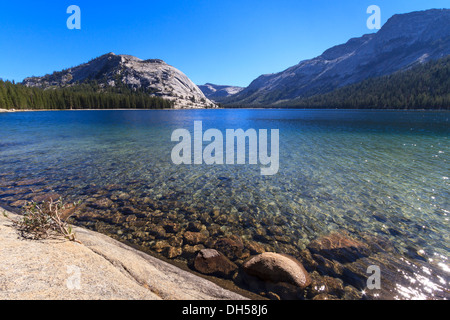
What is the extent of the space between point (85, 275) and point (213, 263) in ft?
13.7

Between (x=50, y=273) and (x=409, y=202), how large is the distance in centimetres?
1798

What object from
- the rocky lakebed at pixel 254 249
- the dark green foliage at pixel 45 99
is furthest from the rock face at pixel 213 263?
the dark green foliage at pixel 45 99

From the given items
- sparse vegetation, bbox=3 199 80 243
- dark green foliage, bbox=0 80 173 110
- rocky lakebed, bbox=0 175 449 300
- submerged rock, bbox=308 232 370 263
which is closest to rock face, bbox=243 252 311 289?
rocky lakebed, bbox=0 175 449 300

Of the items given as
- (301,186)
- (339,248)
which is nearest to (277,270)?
(339,248)

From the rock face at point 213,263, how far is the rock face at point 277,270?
66cm

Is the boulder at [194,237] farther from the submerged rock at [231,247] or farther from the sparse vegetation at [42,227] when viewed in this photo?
the sparse vegetation at [42,227]

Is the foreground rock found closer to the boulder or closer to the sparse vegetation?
the sparse vegetation

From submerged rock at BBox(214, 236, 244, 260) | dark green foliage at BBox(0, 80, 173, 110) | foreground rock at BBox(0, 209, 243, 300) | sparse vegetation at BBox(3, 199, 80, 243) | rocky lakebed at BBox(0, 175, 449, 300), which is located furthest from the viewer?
dark green foliage at BBox(0, 80, 173, 110)

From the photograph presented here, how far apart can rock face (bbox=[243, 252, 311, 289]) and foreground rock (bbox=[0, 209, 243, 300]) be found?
1346mm

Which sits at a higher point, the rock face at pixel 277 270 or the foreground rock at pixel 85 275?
the foreground rock at pixel 85 275

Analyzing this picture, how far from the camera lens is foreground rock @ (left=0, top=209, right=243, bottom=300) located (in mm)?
4555

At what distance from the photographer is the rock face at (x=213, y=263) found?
7461 millimetres
